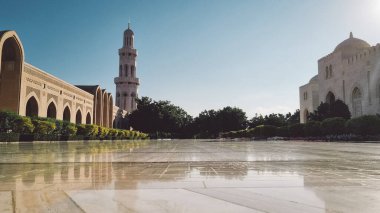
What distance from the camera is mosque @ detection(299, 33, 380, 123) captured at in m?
39.0

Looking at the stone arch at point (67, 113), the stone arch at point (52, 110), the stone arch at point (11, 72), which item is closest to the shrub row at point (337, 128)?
the stone arch at point (67, 113)

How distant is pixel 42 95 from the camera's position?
25.4m

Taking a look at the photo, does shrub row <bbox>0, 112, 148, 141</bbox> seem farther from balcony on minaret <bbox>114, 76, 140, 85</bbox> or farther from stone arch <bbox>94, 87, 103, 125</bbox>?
balcony on minaret <bbox>114, 76, 140, 85</bbox>

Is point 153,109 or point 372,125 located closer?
point 372,125

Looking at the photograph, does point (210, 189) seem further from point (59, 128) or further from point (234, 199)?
point (59, 128)

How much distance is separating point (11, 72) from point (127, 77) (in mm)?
41690

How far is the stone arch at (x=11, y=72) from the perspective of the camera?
849 inches

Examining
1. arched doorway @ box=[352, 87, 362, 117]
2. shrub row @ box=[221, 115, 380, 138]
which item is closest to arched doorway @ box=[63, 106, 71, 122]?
shrub row @ box=[221, 115, 380, 138]

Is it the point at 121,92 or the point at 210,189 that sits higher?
the point at 121,92

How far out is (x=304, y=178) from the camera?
3.12m

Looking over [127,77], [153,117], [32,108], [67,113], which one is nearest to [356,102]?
[153,117]

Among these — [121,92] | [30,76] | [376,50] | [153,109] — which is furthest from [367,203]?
[121,92]

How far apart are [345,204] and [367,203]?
0.50ft

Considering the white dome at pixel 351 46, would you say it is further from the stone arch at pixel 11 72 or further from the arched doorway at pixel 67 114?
the stone arch at pixel 11 72
